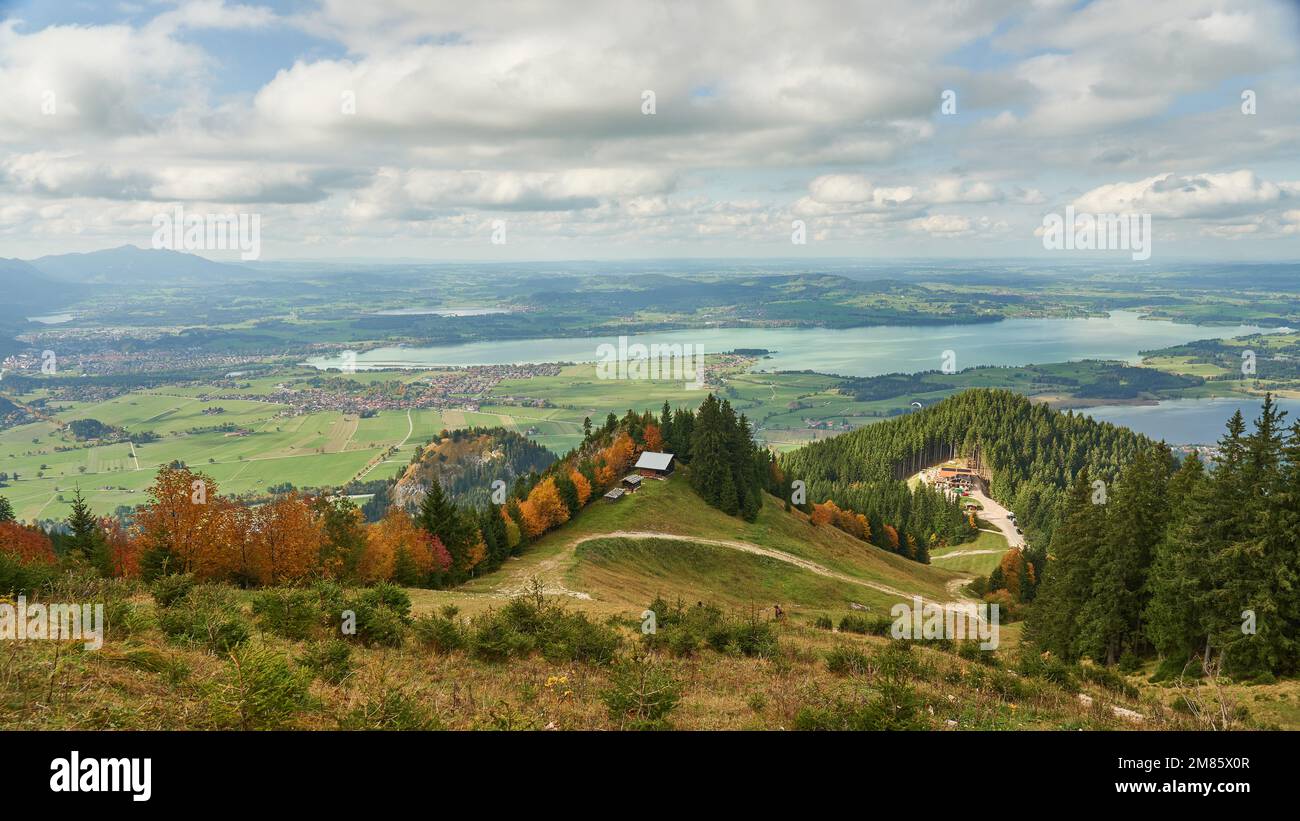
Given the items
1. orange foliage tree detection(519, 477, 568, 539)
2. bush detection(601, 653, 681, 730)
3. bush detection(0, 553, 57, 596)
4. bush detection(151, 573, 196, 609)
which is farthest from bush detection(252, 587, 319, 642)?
orange foliage tree detection(519, 477, 568, 539)

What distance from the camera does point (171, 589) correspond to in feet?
66.2

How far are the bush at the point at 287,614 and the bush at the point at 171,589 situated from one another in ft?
8.94

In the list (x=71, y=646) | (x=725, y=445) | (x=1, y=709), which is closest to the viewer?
(x=1, y=709)

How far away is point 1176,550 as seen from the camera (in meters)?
32.1

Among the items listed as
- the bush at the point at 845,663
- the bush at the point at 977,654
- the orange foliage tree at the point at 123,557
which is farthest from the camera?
the orange foliage tree at the point at 123,557

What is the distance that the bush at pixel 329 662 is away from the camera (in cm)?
1374

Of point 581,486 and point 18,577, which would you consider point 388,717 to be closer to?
point 18,577

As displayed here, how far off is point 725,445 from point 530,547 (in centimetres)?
2719

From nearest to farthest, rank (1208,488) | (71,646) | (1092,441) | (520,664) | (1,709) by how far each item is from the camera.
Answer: (1,709), (71,646), (520,664), (1208,488), (1092,441)

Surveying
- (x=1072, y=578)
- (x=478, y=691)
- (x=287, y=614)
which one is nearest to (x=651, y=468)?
(x=1072, y=578)

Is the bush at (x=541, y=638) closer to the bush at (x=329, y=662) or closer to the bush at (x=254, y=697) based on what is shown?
the bush at (x=329, y=662)

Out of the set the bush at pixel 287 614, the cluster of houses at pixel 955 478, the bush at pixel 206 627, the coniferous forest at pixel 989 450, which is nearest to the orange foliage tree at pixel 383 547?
the bush at pixel 287 614
